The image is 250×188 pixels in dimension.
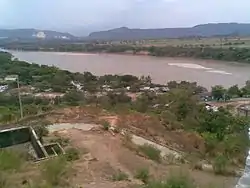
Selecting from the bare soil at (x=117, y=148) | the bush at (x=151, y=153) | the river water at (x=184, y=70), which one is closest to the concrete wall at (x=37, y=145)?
the bare soil at (x=117, y=148)

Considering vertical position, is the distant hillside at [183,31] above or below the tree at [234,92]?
above

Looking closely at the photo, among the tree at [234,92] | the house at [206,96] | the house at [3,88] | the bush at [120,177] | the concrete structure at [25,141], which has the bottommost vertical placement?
the house at [206,96]

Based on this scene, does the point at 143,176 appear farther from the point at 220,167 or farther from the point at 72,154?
the point at 220,167

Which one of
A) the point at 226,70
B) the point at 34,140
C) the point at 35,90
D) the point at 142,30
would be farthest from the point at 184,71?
the point at 142,30

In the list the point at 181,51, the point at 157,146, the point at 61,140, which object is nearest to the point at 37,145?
the point at 61,140

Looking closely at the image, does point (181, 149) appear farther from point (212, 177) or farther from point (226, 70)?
point (226, 70)

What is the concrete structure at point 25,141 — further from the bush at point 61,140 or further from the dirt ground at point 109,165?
the dirt ground at point 109,165
